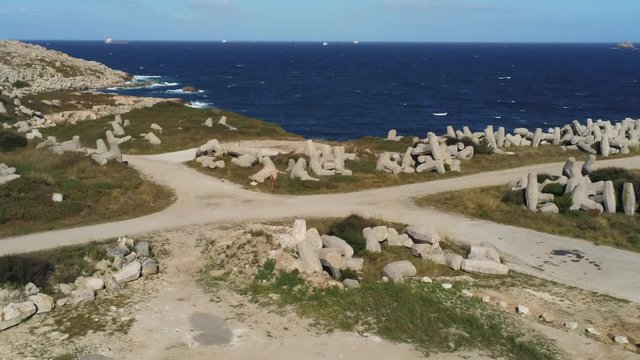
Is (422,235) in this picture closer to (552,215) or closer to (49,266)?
(552,215)

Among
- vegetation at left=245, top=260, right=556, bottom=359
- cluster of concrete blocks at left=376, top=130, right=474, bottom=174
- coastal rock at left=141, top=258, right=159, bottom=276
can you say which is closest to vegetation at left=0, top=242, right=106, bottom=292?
coastal rock at left=141, top=258, right=159, bottom=276

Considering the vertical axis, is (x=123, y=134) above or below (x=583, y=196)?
above

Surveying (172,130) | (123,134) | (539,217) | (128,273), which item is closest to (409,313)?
(128,273)

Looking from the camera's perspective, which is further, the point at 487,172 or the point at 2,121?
the point at 2,121

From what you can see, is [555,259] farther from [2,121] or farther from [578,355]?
[2,121]

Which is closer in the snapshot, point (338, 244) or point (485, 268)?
point (485, 268)

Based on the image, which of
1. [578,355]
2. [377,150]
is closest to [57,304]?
[578,355]

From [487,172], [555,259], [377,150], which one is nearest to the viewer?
[555,259]

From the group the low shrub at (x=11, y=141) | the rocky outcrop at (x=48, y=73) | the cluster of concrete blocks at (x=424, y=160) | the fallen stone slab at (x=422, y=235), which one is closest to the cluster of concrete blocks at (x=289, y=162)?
the cluster of concrete blocks at (x=424, y=160)
